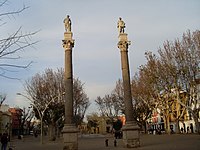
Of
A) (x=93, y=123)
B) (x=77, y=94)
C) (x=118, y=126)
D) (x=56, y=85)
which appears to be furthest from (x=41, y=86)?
(x=93, y=123)

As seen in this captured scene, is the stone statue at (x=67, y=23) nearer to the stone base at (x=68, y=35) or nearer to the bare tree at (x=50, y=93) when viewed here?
the stone base at (x=68, y=35)

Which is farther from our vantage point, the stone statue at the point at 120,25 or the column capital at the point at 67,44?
the stone statue at the point at 120,25

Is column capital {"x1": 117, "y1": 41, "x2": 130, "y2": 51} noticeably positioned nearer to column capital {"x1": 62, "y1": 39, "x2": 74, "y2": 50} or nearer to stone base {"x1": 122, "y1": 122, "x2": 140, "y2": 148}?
column capital {"x1": 62, "y1": 39, "x2": 74, "y2": 50}

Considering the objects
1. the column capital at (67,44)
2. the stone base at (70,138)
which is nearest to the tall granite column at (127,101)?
the stone base at (70,138)

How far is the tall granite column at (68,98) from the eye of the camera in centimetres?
2369

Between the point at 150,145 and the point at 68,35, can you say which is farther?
the point at 68,35

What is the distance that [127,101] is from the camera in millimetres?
26422

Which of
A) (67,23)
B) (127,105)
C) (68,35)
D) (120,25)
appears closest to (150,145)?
(127,105)

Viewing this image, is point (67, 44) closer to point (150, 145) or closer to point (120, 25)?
point (120, 25)

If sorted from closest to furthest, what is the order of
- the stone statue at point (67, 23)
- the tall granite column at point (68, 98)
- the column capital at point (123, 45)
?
the tall granite column at point (68, 98) → the column capital at point (123, 45) → the stone statue at point (67, 23)

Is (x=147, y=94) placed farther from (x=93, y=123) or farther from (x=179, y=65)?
(x=93, y=123)

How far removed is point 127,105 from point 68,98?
5410 mm

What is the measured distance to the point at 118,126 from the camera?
68.4 meters

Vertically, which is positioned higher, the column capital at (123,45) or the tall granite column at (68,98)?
the column capital at (123,45)
